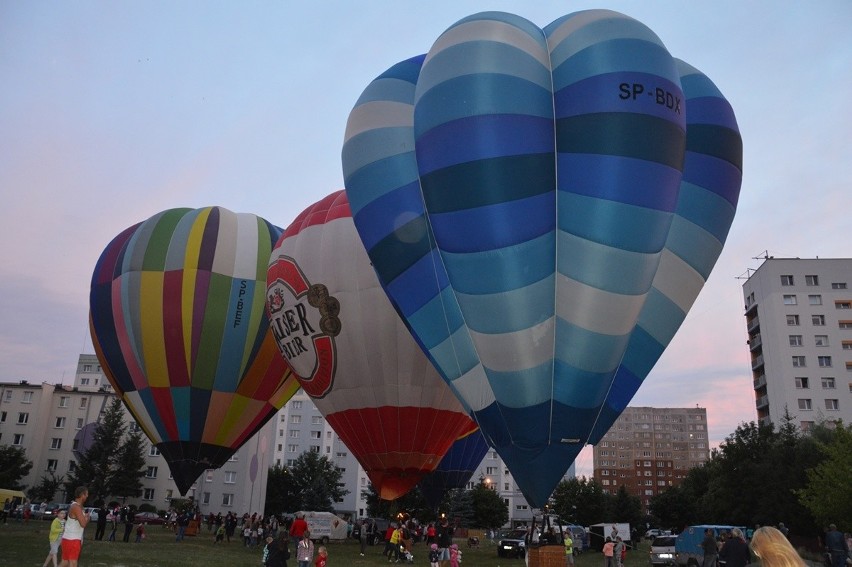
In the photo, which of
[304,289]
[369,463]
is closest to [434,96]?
[304,289]

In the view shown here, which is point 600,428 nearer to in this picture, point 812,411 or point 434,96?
point 434,96

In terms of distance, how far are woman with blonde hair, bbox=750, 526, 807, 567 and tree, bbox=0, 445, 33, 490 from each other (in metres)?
53.9

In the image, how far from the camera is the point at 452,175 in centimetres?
1130

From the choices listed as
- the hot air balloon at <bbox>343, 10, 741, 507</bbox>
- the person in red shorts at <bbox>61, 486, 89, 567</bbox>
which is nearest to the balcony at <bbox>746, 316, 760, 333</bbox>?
the hot air balloon at <bbox>343, 10, 741, 507</bbox>

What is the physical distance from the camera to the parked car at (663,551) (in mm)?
20984

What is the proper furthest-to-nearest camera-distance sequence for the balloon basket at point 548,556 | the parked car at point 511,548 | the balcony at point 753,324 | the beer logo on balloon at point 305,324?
the balcony at point 753,324
the parked car at point 511,548
the beer logo on balloon at point 305,324
the balloon basket at point 548,556

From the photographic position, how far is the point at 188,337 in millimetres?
20141

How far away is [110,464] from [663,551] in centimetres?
4243

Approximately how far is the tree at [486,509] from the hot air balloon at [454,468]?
41.8m

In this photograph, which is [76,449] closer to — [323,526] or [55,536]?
[323,526]

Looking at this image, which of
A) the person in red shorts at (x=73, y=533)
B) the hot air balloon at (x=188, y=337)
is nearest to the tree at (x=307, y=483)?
the hot air balloon at (x=188, y=337)

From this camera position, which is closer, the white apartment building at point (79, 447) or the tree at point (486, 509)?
the white apartment building at point (79, 447)

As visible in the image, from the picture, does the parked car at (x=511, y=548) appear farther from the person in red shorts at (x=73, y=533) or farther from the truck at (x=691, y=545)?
the person in red shorts at (x=73, y=533)

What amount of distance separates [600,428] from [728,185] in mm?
5503
